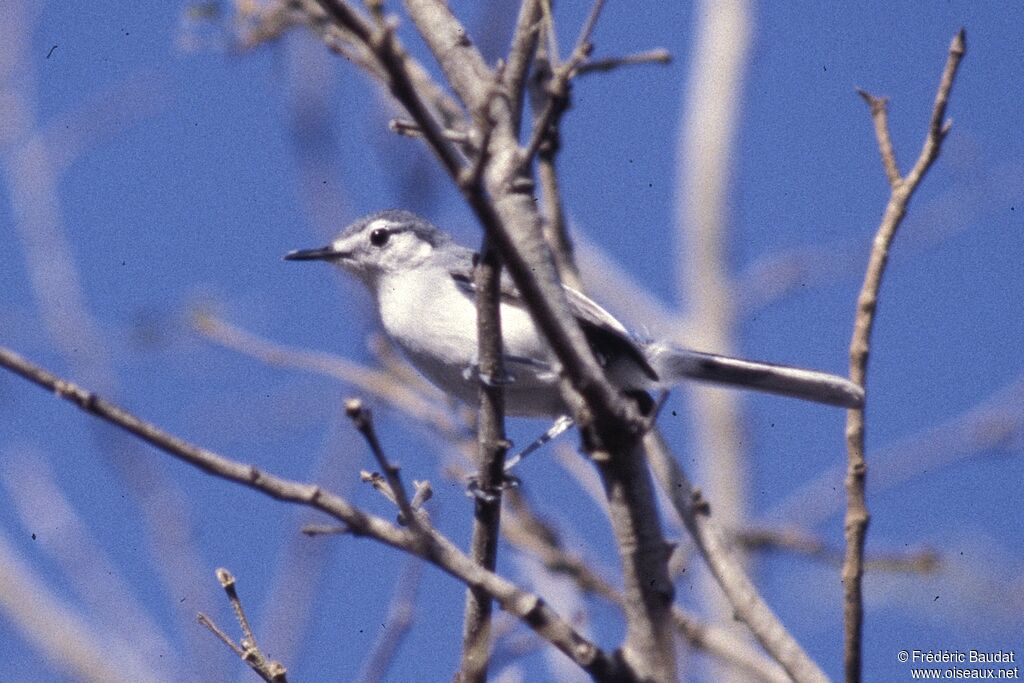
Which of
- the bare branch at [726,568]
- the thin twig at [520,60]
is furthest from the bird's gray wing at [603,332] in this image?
the thin twig at [520,60]

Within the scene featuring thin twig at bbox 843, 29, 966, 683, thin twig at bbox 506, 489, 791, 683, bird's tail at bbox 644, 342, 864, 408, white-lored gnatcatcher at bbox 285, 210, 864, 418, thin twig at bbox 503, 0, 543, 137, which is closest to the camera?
thin twig at bbox 503, 0, 543, 137

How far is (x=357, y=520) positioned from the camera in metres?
1.63

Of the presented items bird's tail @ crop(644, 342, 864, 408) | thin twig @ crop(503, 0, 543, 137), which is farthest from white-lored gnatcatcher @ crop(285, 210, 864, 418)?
thin twig @ crop(503, 0, 543, 137)

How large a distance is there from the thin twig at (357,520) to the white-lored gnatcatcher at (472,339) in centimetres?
87

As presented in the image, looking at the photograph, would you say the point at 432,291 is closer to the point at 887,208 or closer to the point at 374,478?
the point at 887,208

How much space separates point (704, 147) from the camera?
8398 mm

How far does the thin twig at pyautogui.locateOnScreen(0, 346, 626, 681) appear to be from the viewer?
1498 millimetres

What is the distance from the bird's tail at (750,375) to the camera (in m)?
2.62

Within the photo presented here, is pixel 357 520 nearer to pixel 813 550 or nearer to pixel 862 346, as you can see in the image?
pixel 862 346

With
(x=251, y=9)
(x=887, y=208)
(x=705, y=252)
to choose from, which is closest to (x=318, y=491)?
(x=887, y=208)

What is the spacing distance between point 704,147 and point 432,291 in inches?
202

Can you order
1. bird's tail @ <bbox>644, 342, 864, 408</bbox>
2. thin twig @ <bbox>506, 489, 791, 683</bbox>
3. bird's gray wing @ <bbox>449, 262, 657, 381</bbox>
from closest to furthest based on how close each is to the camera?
1. bird's tail @ <bbox>644, 342, 864, 408</bbox>
2. bird's gray wing @ <bbox>449, 262, 657, 381</bbox>
3. thin twig @ <bbox>506, 489, 791, 683</bbox>

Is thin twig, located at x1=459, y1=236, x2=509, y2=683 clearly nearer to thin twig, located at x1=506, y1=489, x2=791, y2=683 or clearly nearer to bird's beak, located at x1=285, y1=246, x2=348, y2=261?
thin twig, located at x1=506, y1=489, x2=791, y2=683

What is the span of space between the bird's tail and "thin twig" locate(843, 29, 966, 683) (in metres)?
0.09
